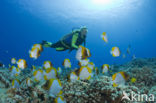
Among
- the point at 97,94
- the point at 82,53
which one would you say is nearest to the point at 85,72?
the point at 82,53

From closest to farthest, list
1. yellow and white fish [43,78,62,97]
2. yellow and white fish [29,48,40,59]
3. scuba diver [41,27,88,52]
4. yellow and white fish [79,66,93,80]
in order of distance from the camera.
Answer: yellow and white fish [43,78,62,97] < yellow and white fish [79,66,93,80] < yellow and white fish [29,48,40,59] < scuba diver [41,27,88,52]

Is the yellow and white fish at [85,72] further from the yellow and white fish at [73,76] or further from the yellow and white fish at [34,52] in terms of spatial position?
the yellow and white fish at [34,52]

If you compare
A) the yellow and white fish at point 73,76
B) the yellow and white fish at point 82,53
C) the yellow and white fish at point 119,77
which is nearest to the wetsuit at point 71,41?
the yellow and white fish at point 82,53

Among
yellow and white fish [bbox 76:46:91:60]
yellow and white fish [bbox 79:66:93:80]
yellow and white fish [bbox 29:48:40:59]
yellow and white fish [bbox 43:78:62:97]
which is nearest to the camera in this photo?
yellow and white fish [bbox 43:78:62:97]

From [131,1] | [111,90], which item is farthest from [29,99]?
[131,1]

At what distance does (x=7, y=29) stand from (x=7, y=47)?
1330 inches

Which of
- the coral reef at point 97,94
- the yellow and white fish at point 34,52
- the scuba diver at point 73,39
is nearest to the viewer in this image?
the coral reef at point 97,94

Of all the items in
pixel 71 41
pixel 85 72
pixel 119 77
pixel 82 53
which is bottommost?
pixel 119 77

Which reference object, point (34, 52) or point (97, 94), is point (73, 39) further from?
point (97, 94)

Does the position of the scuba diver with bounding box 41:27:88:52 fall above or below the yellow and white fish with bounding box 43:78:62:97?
above

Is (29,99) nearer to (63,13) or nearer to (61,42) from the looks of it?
A: (61,42)

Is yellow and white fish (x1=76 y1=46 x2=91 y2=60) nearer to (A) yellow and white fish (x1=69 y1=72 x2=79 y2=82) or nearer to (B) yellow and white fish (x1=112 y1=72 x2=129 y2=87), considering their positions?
(A) yellow and white fish (x1=69 y1=72 x2=79 y2=82)

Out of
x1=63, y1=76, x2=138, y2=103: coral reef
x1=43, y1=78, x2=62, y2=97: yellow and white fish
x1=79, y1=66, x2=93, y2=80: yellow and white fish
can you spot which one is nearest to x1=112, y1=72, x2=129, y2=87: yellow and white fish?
x1=63, y1=76, x2=138, y2=103: coral reef

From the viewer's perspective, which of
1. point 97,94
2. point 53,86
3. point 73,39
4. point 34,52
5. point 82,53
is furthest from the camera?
point 73,39
